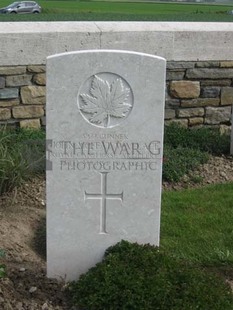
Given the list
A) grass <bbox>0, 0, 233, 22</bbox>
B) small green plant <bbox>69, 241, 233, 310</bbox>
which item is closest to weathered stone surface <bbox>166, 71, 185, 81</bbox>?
small green plant <bbox>69, 241, 233, 310</bbox>

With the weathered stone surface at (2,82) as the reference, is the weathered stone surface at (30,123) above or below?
below

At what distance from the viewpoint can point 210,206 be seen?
18.1 ft

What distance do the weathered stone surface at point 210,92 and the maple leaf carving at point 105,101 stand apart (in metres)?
3.35

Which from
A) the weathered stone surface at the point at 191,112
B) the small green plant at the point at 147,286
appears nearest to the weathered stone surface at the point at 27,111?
the weathered stone surface at the point at 191,112

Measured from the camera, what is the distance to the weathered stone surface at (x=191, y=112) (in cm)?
712

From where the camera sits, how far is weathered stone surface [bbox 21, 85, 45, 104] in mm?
6531

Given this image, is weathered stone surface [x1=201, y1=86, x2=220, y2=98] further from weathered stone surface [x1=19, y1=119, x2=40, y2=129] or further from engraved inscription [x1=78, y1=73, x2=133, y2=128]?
engraved inscription [x1=78, y1=73, x2=133, y2=128]

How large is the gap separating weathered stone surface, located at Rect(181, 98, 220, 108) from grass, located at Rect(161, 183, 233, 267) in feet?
4.40

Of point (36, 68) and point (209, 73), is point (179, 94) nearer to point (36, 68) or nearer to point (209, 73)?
point (209, 73)

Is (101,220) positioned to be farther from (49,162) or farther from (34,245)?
(34,245)

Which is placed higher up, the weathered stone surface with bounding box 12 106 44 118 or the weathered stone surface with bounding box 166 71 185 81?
the weathered stone surface with bounding box 166 71 185 81

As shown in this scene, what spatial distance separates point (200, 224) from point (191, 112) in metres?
2.27

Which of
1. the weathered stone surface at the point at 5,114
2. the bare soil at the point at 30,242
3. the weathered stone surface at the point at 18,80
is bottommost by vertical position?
the bare soil at the point at 30,242

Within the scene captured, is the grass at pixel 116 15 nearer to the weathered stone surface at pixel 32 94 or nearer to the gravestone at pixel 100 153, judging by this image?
the weathered stone surface at pixel 32 94
